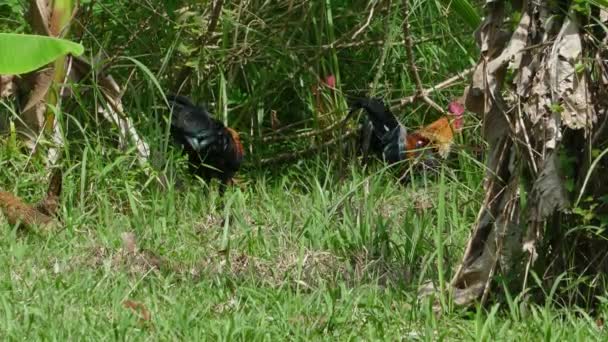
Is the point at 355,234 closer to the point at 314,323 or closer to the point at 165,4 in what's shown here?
the point at 314,323

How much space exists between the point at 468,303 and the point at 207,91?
374cm

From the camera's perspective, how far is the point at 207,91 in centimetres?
775

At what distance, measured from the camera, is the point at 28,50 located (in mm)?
3199

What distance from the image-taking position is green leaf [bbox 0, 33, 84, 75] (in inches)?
124

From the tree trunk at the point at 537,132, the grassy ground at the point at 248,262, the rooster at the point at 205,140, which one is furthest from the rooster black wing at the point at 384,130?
the tree trunk at the point at 537,132

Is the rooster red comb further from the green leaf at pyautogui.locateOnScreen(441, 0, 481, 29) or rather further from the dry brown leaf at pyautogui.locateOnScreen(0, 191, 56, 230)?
the dry brown leaf at pyautogui.locateOnScreen(0, 191, 56, 230)

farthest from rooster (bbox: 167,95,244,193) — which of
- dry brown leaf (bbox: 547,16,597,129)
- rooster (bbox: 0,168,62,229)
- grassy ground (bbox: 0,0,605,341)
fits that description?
dry brown leaf (bbox: 547,16,597,129)

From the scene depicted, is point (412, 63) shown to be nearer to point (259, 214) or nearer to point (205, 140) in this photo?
point (205, 140)

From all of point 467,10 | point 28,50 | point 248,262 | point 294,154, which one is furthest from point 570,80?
point 294,154

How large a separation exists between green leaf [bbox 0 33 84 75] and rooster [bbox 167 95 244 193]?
12.5ft

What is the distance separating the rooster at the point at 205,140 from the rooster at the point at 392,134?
0.81 metres

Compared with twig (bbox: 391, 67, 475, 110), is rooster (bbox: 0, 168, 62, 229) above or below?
below

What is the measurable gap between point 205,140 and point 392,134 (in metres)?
1.20

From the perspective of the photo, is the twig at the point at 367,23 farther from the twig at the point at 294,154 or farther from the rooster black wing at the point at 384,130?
the twig at the point at 294,154
